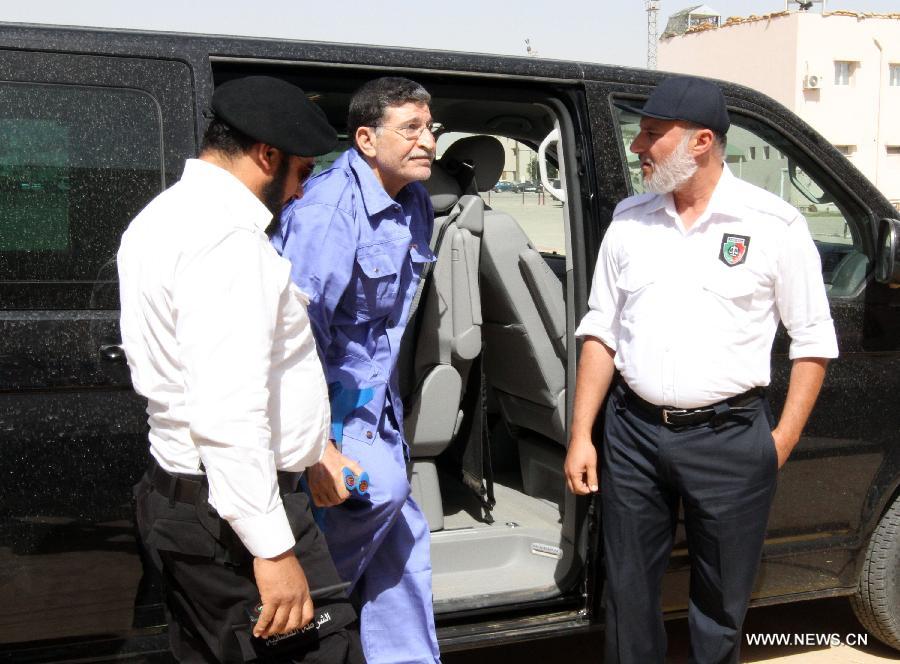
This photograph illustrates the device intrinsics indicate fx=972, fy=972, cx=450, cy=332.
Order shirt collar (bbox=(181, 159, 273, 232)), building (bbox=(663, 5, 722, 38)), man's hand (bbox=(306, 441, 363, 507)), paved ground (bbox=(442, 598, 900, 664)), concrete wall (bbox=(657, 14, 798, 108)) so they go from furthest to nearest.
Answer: building (bbox=(663, 5, 722, 38)) < concrete wall (bbox=(657, 14, 798, 108)) < paved ground (bbox=(442, 598, 900, 664)) < man's hand (bbox=(306, 441, 363, 507)) < shirt collar (bbox=(181, 159, 273, 232))

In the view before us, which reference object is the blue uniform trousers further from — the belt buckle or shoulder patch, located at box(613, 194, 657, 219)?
shoulder patch, located at box(613, 194, 657, 219)

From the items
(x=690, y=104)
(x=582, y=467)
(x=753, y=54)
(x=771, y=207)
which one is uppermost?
(x=753, y=54)

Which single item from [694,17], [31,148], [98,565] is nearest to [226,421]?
[98,565]

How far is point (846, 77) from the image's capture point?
1526 inches

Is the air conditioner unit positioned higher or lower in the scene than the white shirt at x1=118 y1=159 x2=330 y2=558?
higher

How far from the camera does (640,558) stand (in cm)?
258

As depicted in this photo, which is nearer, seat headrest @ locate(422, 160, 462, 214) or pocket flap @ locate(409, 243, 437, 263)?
pocket flap @ locate(409, 243, 437, 263)

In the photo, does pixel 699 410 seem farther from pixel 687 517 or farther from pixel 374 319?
pixel 374 319

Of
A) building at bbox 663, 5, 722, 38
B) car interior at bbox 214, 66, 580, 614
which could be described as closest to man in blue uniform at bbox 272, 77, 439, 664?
car interior at bbox 214, 66, 580, 614

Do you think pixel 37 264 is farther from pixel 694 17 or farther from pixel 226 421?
pixel 694 17

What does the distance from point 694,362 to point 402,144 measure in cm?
93

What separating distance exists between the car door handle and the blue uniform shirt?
44 centimetres

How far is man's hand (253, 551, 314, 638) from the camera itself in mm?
1675

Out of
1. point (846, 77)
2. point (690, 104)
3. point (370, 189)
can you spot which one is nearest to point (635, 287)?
point (690, 104)
